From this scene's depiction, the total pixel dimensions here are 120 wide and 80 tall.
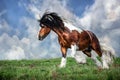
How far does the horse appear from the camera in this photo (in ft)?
44.0

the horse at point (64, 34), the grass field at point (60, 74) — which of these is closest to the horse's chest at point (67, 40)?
the horse at point (64, 34)

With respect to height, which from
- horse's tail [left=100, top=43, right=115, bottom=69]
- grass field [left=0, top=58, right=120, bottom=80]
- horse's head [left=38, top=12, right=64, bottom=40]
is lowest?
grass field [left=0, top=58, right=120, bottom=80]

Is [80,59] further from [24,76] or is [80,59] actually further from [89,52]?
[24,76]

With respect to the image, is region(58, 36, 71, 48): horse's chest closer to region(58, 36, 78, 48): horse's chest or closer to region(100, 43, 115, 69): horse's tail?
region(58, 36, 78, 48): horse's chest

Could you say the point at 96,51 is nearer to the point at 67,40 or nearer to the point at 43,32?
the point at 67,40

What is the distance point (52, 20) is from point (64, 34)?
0.62m

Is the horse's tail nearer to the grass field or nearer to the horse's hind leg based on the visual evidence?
the horse's hind leg

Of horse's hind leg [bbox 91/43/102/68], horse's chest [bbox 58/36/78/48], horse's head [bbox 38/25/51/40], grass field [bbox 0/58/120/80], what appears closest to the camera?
grass field [bbox 0/58/120/80]

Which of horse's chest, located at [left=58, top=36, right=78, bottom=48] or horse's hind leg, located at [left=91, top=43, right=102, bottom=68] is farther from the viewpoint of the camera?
horse's hind leg, located at [left=91, top=43, right=102, bottom=68]

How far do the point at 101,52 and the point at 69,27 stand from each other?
5.13ft

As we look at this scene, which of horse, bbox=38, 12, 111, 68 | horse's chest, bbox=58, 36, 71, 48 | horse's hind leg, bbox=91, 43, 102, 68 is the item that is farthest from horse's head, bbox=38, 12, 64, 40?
horse's hind leg, bbox=91, 43, 102, 68

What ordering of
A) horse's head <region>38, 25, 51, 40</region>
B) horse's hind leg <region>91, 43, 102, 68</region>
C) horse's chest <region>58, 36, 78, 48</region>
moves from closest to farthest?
horse's chest <region>58, 36, 78, 48</region>
horse's head <region>38, 25, 51, 40</region>
horse's hind leg <region>91, 43, 102, 68</region>

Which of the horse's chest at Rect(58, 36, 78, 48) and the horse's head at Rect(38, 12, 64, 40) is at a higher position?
the horse's head at Rect(38, 12, 64, 40)

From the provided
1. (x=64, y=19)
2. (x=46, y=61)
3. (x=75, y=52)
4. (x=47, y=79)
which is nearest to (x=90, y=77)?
(x=47, y=79)
